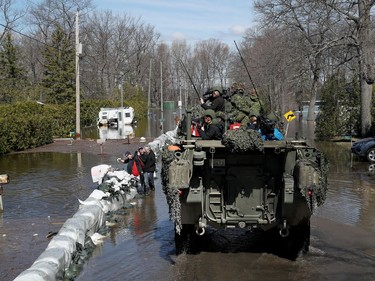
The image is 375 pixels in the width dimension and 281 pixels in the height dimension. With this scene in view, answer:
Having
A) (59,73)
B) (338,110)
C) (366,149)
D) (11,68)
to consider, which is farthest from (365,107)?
(11,68)

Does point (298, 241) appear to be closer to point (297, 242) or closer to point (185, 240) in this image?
point (297, 242)

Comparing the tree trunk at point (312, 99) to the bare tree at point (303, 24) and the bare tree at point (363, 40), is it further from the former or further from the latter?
the bare tree at point (363, 40)

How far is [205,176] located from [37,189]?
8.90 meters

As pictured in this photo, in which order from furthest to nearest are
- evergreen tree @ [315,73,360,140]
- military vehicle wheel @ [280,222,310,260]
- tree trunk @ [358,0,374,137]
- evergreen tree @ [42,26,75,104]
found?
evergreen tree @ [42,26,75,104], evergreen tree @ [315,73,360,140], tree trunk @ [358,0,374,137], military vehicle wheel @ [280,222,310,260]

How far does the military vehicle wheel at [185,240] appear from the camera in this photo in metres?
8.59

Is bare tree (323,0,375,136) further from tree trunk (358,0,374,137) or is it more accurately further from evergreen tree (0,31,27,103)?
evergreen tree (0,31,27,103)

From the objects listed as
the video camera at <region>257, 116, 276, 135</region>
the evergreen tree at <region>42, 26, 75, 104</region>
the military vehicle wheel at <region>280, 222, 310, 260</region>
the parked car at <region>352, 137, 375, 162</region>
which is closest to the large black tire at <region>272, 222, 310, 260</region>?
the military vehicle wheel at <region>280, 222, 310, 260</region>

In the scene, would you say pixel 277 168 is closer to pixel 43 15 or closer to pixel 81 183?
pixel 81 183

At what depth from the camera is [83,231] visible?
8.88m

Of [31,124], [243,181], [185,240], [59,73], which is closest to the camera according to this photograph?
[243,181]

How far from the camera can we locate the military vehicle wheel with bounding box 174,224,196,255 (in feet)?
28.2

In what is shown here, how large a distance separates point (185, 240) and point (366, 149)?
542 inches

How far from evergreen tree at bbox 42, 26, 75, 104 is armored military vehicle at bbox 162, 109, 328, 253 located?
4221cm

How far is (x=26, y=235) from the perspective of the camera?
1019 cm
